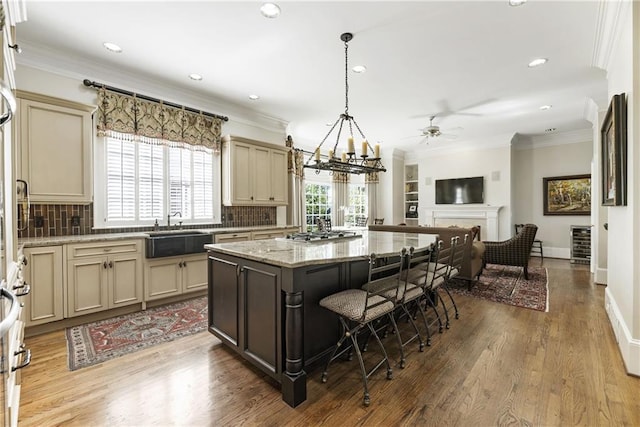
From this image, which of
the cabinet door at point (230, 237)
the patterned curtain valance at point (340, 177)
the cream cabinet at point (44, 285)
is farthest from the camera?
the patterned curtain valance at point (340, 177)

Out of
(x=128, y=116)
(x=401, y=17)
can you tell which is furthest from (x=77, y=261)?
(x=401, y=17)

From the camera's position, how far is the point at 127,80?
3.68 m

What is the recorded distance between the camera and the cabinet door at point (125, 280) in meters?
3.23

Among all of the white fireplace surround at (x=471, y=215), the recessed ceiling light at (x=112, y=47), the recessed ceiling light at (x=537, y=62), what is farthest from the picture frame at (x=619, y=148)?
the white fireplace surround at (x=471, y=215)

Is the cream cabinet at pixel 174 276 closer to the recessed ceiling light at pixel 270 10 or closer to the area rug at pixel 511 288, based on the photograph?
the recessed ceiling light at pixel 270 10

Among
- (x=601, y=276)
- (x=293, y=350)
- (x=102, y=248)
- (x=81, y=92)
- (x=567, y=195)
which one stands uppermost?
(x=81, y=92)

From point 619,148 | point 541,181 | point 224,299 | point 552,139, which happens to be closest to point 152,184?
point 224,299

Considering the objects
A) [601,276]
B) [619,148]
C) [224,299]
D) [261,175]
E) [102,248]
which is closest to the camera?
[619,148]

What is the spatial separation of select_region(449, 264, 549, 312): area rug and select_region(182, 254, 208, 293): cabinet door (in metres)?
3.54

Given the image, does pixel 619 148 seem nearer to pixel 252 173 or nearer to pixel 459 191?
pixel 252 173

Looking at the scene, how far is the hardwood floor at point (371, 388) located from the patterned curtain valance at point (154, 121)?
2.43 m

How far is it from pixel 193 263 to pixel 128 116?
6.61 ft

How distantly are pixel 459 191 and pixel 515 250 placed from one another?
300 centimetres

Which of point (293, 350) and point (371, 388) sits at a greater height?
point (293, 350)
